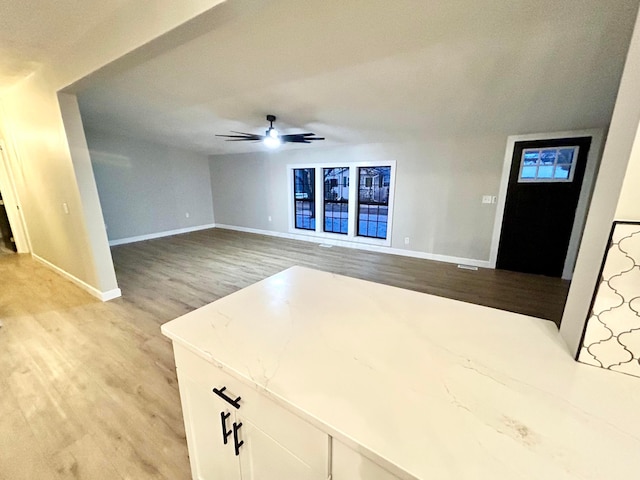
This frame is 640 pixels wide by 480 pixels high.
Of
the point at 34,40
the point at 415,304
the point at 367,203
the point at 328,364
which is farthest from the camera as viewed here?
the point at 367,203

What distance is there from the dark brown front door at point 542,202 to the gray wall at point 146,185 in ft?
23.1

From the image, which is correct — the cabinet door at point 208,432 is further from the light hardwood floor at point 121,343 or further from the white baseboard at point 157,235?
the white baseboard at point 157,235

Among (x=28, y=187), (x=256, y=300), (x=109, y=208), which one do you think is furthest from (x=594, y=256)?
(x=109, y=208)

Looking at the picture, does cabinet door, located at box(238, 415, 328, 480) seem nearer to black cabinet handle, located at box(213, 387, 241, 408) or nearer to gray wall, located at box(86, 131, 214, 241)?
black cabinet handle, located at box(213, 387, 241, 408)

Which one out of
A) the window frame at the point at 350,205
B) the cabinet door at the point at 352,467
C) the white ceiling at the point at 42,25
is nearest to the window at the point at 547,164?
the window frame at the point at 350,205

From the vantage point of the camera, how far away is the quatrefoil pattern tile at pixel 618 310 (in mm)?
703

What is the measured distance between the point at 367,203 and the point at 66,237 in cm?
478

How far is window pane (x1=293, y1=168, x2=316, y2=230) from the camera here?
6082 millimetres

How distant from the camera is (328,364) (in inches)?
30.4

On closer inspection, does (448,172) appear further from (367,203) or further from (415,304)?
(415,304)

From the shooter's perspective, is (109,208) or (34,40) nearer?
(34,40)

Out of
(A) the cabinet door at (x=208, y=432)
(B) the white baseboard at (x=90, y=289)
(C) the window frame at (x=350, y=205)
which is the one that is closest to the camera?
(A) the cabinet door at (x=208, y=432)

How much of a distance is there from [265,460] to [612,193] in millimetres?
1276

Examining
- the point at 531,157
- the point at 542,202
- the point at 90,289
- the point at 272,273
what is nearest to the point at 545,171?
A: the point at 531,157
